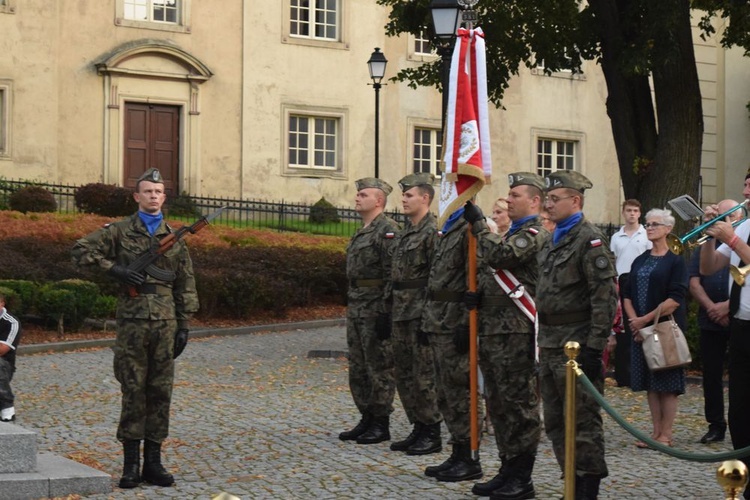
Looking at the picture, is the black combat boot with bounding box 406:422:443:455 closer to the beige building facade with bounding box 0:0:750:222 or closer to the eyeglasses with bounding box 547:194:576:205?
the eyeglasses with bounding box 547:194:576:205

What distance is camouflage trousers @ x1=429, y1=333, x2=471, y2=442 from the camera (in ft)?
30.0

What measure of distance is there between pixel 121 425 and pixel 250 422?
2548 millimetres

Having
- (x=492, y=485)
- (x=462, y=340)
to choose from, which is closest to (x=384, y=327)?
(x=462, y=340)

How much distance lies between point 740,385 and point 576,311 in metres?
1.09

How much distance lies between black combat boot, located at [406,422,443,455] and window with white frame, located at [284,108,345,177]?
23.5 metres

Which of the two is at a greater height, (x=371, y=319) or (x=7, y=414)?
(x=371, y=319)

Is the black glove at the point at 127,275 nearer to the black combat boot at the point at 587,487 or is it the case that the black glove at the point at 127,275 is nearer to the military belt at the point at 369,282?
the military belt at the point at 369,282

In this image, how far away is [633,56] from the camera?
1772cm

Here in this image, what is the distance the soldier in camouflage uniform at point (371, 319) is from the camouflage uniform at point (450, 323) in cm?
116

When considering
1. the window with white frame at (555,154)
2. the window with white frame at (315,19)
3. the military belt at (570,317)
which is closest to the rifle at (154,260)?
the military belt at (570,317)

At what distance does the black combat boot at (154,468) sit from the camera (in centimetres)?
885

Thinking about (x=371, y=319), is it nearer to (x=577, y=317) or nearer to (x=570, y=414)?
(x=577, y=317)

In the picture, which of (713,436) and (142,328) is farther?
(713,436)

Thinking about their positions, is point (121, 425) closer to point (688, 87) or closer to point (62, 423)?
point (62, 423)
